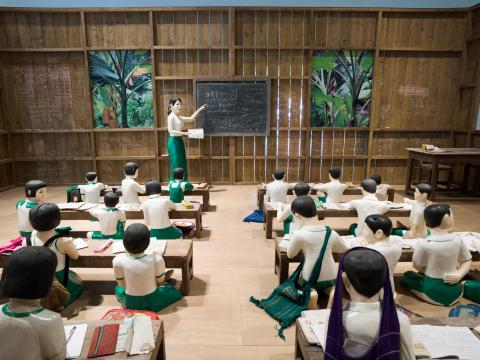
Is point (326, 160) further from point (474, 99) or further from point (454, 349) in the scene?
point (454, 349)

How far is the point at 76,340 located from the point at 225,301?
1.64m

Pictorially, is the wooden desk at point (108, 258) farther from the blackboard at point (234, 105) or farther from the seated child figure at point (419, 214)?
the blackboard at point (234, 105)

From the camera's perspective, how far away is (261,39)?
770cm

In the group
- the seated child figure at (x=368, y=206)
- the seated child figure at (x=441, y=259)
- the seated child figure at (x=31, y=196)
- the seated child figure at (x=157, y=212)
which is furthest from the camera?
the seated child figure at (x=368, y=206)

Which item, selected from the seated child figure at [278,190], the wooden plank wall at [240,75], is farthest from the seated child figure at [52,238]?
the wooden plank wall at [240,75]

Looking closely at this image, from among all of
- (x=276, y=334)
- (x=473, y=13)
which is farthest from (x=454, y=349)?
(x=473, y=13)

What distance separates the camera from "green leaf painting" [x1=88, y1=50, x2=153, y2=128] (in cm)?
777

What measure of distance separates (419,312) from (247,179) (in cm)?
560

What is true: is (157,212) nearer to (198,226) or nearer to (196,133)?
(198,226)

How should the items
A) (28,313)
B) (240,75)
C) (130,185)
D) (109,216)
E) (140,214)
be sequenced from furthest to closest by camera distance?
(240,75), (130,185), (140,214), (109,216), (28,313)

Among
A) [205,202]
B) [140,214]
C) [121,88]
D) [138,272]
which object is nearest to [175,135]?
[205,202]

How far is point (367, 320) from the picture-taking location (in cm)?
154

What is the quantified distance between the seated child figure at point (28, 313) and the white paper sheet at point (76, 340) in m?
0.14

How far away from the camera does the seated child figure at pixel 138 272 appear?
8.72 ft
